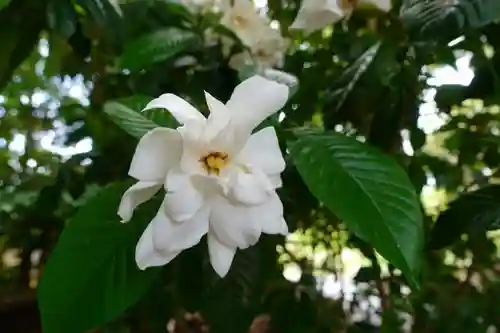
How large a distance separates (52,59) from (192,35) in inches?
11.5

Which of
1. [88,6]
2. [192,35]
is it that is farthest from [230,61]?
[88,6]

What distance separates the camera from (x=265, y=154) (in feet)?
1.55

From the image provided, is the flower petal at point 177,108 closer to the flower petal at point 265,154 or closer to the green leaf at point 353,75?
the flower petal at point 265,154

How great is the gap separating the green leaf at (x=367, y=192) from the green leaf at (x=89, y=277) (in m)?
0.14

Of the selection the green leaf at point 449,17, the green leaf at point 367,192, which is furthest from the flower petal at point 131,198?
the green leaf at point 449,17

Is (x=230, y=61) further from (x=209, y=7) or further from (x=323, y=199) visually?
(x=323, y=199)

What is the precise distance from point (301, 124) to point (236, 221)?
0.34m

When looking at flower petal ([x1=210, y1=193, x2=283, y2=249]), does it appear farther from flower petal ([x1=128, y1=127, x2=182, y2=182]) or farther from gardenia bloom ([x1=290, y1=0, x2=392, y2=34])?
gardenia bloom ([x1=290, y1=0, x2=392, y2=34])

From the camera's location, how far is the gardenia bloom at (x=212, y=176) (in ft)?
1.44

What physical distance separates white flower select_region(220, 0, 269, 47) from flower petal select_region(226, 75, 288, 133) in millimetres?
342

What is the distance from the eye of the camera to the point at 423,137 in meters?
0.85

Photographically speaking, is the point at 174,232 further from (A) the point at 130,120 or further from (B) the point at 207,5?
(B) the point at 207,5

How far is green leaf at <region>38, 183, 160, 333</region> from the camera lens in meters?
0.46

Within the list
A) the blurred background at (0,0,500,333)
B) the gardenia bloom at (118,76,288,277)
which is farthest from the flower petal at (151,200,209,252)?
the blurred background at (0,0,500,333)
